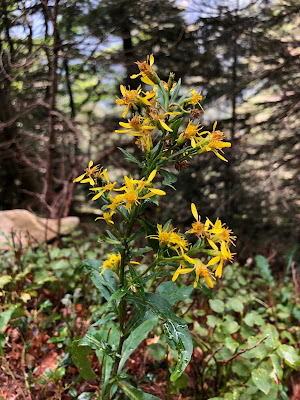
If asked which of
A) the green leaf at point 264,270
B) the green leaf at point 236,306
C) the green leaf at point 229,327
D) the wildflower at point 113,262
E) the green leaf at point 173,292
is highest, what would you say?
the wildflower at point 113,262

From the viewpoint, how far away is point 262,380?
150cm

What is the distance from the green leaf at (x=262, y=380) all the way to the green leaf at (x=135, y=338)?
22.8 inches

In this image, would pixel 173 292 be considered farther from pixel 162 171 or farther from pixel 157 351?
pixel 162 171

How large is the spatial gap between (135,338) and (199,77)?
5.02 meters

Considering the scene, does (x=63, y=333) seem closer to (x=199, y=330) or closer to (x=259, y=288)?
(x=199, y=330)

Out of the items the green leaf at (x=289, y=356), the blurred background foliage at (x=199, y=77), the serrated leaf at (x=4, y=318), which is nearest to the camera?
the green leaf at (x=289, y=356)

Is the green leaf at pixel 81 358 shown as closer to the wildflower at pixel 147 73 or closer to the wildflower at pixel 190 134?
the wildflower at pixel 190 134

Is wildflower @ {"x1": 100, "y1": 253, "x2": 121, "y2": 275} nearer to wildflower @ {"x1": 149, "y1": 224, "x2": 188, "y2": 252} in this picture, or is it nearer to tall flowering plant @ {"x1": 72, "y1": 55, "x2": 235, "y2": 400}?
tall flowering plant @ {"x1": 72, "y1": 55, "x2": 235, "y2": 400}

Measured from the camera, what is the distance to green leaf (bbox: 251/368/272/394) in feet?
4.81

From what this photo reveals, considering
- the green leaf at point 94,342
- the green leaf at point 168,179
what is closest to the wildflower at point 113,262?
the green leaf at point 94,342

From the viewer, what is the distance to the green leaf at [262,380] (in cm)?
147

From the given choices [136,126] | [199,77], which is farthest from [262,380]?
[199,77]

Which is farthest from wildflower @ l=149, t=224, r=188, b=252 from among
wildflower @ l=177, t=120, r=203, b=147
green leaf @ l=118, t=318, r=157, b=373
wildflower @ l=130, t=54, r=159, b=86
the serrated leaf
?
the serrated leaf

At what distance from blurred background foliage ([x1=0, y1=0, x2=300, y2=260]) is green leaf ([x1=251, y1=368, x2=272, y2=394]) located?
1.75 m
